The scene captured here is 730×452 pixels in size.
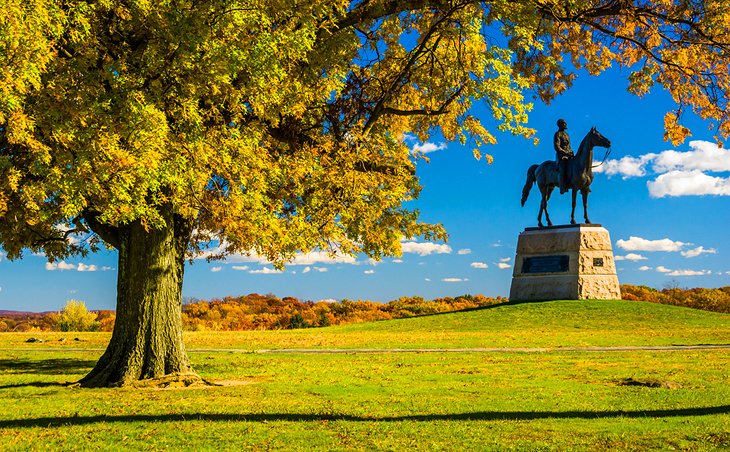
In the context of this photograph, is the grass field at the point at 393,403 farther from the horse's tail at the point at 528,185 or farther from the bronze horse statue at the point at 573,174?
the horse's tail at the point at 528,185

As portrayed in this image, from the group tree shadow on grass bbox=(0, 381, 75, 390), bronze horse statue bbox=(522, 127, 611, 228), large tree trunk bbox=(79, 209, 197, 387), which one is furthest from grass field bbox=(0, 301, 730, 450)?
bronze horse statue bbox=(522, 127, 611, 228)

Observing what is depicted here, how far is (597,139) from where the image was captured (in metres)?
37.0

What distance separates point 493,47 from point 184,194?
8.76 m

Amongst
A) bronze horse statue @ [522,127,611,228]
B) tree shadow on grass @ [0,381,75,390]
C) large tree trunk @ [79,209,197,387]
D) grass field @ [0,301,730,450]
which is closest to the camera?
grass field @ [0,301,730,450]

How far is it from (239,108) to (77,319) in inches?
1286

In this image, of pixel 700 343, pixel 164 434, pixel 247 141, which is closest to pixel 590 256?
pixel 700 343

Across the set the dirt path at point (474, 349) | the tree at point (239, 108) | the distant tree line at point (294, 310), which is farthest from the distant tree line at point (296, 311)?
the tree at point (239, 108)

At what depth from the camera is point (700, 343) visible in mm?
23750

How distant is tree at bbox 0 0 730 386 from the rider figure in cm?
2175

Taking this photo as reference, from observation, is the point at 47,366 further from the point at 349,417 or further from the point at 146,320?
the point at 349,417

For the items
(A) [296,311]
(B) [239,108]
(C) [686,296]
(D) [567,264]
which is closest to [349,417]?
(B) [239,108]

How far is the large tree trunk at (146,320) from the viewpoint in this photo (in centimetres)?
1559

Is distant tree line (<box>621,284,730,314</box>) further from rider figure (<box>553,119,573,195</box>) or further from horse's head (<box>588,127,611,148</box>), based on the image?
horse's head (<box>588,127,611,148</box>)

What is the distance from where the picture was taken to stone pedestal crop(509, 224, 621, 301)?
3891cm
